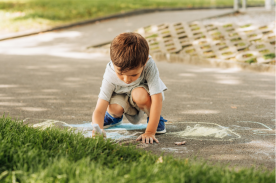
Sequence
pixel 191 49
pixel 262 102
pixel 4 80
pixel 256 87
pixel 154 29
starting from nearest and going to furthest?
pixel 262 102, pixel 256 87, pixel 4 80, pixel 191 49, pixel 154 29

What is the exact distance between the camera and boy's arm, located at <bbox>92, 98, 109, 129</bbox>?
274cm

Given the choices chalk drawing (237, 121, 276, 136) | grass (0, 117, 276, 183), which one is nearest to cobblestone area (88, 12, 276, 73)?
chalk drawing (237, 121, 276, 136)

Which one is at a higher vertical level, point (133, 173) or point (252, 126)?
point (133, 173)

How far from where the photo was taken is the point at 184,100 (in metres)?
4.12

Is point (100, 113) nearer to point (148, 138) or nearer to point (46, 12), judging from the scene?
point (148, 138)

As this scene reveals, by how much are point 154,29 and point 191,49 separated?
1.33m

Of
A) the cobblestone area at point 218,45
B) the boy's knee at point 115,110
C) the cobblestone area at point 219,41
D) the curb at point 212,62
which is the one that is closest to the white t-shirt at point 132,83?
the boy's knee at point 115,110

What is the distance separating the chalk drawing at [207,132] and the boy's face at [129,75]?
0.68 meters

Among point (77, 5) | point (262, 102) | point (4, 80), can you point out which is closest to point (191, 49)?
point (262, 102)

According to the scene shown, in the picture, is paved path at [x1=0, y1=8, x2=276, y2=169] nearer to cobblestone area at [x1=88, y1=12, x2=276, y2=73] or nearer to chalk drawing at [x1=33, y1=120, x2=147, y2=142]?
chalk drawing at [x1=33, y1=120, x2=147, y2=142]

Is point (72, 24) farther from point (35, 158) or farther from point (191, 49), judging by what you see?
point (35, 158)

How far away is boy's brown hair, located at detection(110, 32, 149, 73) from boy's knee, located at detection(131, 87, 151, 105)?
0.36 metres

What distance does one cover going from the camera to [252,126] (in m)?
3.10

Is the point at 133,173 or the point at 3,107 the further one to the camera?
the point at 3,107
